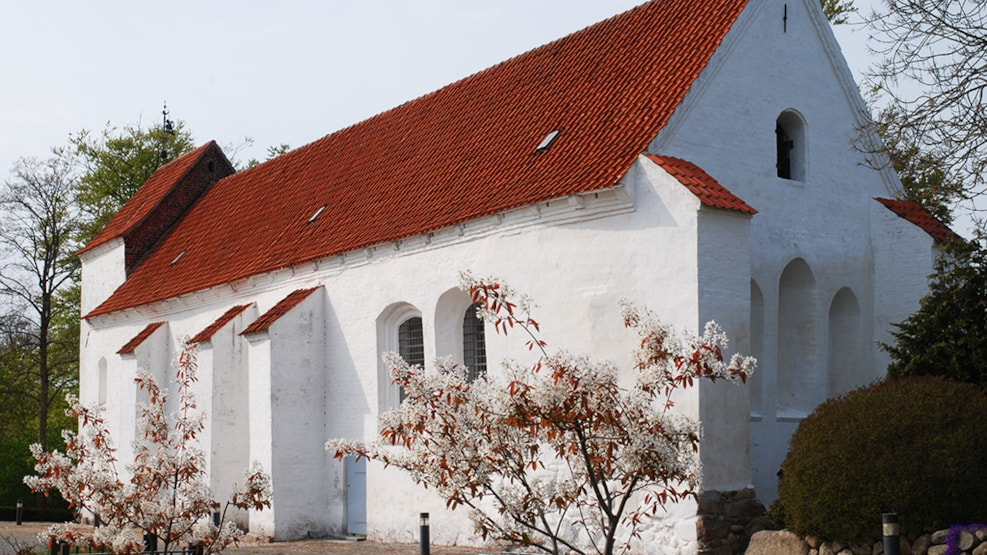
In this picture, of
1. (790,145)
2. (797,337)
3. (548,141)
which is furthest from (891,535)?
(548,141)

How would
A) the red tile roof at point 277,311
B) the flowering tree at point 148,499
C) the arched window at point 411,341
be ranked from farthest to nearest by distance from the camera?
the red tile roof at point 277,311 → the arched window at point 411,341 → the flowering tree at point 148,499

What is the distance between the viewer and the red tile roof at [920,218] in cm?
1555

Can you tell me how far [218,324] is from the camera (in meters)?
20.5

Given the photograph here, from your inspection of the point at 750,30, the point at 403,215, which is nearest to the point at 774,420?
the point at 750,30

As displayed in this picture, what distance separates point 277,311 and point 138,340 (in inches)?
265

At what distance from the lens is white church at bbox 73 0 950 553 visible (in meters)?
A: 13.3

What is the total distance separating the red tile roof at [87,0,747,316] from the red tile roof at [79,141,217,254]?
12.4 feet

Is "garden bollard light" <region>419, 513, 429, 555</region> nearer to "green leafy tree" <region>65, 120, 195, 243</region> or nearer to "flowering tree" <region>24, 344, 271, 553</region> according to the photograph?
"flowering tree" <region>24, 344, 271, 553</region>

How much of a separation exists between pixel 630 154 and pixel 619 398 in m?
6.49

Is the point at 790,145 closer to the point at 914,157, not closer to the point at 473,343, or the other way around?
the point at 914,157

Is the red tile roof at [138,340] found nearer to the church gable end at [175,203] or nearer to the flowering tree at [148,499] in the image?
the church gable end at [175,203]

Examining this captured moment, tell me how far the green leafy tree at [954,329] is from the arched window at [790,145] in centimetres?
325

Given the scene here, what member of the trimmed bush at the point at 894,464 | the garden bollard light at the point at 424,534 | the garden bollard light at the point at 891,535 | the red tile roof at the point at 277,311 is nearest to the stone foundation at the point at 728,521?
the trimmed bush at the point at 894,464

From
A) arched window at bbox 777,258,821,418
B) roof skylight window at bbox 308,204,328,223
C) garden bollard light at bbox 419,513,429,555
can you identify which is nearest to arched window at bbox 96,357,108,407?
roof skylight window at bbox 308,204,328,223
